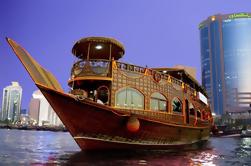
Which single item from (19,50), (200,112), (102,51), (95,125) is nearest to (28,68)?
(19,50)

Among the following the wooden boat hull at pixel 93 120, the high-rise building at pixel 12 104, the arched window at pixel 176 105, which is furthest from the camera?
the high-rise building at pixel 12 104

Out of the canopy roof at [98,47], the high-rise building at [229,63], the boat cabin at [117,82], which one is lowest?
the boat cabin at [117,82]

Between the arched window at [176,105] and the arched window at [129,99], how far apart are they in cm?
325

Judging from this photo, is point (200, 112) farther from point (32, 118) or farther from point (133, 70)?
point (32, 118)

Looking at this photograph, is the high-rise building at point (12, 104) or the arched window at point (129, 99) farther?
the high-rise building at point (12, 104)

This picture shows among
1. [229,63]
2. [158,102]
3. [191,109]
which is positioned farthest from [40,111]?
[158,102]

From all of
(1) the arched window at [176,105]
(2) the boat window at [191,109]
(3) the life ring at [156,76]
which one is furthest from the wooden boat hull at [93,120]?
(2) the boat window at [191,109]

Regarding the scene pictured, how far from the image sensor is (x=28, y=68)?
Answer: 1046 cm

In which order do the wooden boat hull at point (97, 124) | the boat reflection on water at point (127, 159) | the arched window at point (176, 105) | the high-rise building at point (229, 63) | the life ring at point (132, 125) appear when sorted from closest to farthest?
1. the boat reflection on water at point (127, 159)
2. the wooden boat hull at point (97, 124)
3. the life ring at point (132, 125)
4. the arched window at point (176, 105)
5. the high-rise building at point (229, 63)

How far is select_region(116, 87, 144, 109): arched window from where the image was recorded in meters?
13.2

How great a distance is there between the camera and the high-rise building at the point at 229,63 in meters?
125

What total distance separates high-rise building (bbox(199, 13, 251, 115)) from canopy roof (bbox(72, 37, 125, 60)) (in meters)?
115

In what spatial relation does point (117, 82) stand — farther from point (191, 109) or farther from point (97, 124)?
point (191, 109)

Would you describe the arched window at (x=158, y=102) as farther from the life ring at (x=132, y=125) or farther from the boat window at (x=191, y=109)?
the boat window at (x=191, y=109)
